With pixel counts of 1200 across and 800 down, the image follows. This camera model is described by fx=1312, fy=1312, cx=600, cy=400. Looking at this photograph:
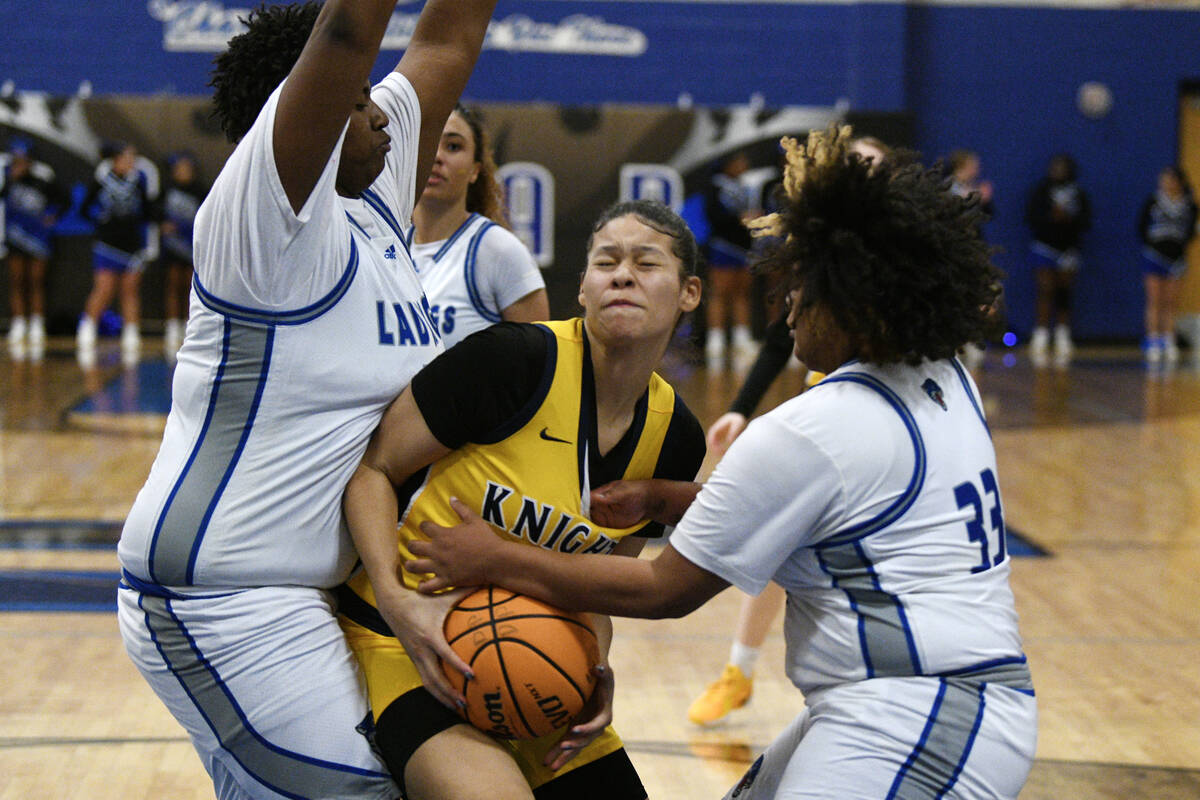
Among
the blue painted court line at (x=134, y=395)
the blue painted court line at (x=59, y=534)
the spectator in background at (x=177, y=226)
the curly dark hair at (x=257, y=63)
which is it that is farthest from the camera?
the spectator in background at (x=177, y=226)

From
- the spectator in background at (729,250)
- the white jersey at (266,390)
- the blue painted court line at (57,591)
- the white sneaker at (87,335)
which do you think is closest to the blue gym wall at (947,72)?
the spectator in background at (729,250)

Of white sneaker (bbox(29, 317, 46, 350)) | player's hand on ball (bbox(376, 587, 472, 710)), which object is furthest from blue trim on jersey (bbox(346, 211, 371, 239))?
white sneaker (bbox(29, 317, 46, 350))

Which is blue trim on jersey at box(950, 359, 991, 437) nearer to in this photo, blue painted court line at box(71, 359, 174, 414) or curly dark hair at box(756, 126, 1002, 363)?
curly dark hair at box(756, 126, 1002, 363)

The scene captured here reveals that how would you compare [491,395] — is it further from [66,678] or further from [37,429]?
[37,429]

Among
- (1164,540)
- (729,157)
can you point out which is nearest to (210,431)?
(1164,540)

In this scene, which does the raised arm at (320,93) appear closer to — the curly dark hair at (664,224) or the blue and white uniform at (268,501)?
the blue and white uniform at (268,501)

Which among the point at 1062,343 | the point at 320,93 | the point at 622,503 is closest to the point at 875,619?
the point at 622,503

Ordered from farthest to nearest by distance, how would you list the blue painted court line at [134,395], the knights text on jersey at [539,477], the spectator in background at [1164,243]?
the spectator in background at [1164,243] → the blue painted court line at [134,395] → the knights text on jersey at [539,477]

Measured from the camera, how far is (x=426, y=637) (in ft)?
7.14

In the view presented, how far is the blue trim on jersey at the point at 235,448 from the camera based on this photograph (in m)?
2.07

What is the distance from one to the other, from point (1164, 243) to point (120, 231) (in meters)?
11.1

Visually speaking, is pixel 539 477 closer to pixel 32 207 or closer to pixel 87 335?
pixel 87 335

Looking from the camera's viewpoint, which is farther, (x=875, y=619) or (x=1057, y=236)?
(x=1057, y=236)

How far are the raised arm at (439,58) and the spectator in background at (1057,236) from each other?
12781mm
